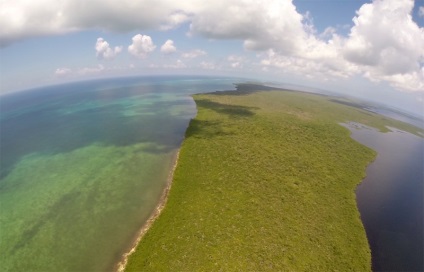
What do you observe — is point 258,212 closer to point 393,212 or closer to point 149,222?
point 149,222

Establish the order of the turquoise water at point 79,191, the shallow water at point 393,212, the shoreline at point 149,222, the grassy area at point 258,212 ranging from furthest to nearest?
the shallow water at point 393,212, the turquoise water at point 79,191, the grassy area at point 258,212, the shoreline at point 149,222

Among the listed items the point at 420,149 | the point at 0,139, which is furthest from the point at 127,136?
the point at 420,149

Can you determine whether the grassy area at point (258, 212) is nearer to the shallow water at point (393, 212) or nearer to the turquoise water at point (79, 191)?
the shallow water at point (393, 212)

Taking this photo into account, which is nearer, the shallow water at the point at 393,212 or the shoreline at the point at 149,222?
the shoreline at the point at 149,222

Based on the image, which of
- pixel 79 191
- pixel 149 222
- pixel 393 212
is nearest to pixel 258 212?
pixel 149 222

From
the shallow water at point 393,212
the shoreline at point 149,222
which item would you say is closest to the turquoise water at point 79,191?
the shoreline at point 149,222

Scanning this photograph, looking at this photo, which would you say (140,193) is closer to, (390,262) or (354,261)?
(354,261)

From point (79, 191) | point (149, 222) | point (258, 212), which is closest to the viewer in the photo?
point (149, 222)
